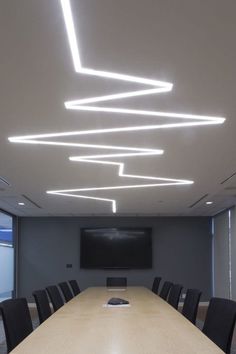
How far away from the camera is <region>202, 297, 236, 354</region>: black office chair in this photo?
3247 mm

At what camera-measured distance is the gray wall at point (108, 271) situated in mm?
12805

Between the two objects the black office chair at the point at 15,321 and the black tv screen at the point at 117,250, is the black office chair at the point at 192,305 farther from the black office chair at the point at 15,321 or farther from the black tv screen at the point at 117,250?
the black tv screen at the point at 117,250

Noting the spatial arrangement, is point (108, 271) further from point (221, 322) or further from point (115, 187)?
point (221, 322)

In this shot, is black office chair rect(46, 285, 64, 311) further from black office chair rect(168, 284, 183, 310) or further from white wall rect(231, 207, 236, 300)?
white wall rect(231, 207, 236, 300)

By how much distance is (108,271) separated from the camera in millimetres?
12898

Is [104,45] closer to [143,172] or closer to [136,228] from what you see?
[143,172]

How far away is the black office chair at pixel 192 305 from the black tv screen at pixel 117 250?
7.43 meters

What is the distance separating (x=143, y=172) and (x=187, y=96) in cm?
309

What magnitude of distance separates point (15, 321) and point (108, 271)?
9433 mm

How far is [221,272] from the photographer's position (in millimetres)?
11602

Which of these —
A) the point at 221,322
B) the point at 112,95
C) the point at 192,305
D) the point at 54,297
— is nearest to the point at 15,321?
the point at 221,322

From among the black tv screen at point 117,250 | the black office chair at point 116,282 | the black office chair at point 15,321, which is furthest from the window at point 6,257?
the black office chair at point 15,321

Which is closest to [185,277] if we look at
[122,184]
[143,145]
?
[122,184]

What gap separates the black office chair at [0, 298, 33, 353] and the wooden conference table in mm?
155
